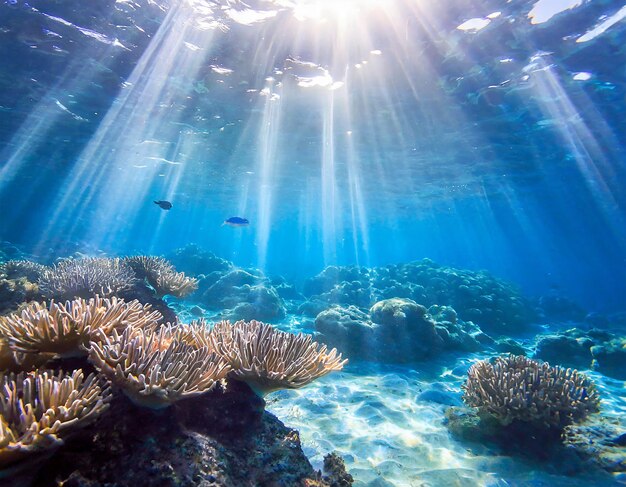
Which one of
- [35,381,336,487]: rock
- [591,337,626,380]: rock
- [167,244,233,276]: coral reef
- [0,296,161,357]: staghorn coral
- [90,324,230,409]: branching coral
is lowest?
[35,381,336,487]: rock

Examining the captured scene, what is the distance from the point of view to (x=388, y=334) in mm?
10656

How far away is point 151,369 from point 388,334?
29.6 ft

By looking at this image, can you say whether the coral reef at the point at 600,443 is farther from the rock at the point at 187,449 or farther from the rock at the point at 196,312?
the rock at the point at 196,312

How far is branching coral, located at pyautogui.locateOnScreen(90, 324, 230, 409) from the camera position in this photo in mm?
2574

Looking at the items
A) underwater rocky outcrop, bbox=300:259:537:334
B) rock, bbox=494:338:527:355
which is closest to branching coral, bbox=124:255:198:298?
underwater rocky outcrop, bbox=300:259:537:334

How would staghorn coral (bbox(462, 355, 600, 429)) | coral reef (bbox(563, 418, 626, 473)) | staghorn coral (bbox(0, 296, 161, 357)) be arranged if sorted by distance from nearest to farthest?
staghorn coral (bbox(0, 296, 161, 357))
coral reef (bbox(563, 418, 626, 473))
staghorn coral (bbox(462, 355, 600, 429))

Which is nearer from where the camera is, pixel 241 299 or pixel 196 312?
pixel 196 312

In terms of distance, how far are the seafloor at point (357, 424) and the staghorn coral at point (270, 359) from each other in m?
0.34

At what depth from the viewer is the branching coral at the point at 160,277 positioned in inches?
335

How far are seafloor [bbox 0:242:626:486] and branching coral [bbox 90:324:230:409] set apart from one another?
26cm

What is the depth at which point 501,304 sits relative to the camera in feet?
61.2

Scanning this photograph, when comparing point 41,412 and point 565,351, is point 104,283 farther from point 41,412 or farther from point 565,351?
point 565,351

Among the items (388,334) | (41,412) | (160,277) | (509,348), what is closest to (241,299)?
(160,277)

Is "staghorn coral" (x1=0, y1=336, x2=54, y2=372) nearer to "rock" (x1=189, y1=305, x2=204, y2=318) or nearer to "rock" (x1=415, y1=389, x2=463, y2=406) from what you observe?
"rock" (x1=415, y1=389, x2=463, y2=406)
